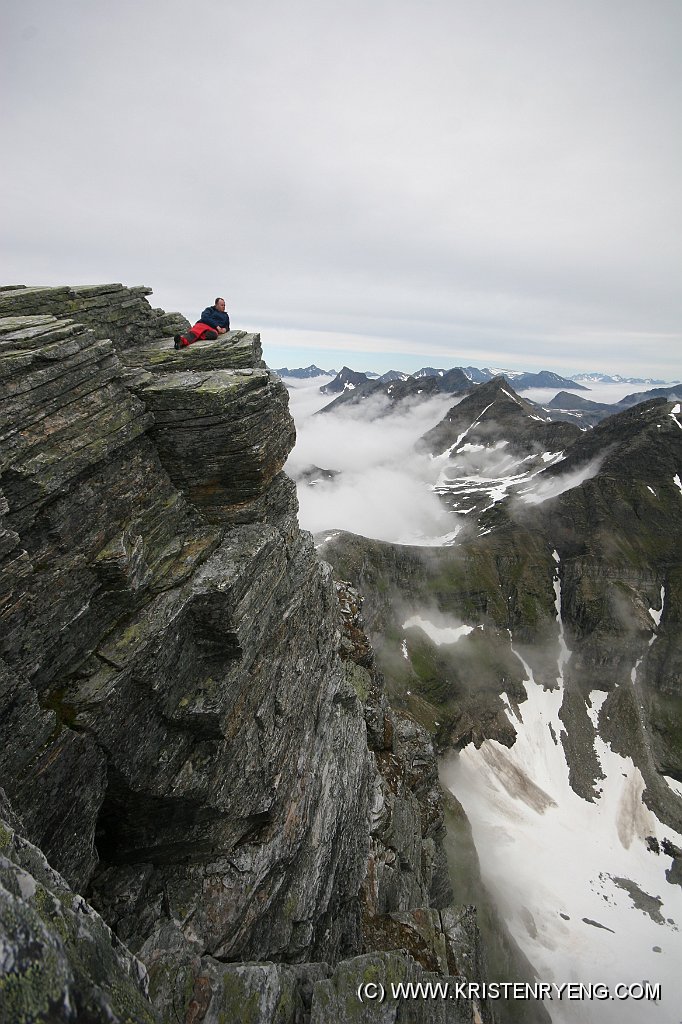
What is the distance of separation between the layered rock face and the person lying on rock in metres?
1.13

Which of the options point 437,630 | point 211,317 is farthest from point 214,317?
point 437,630

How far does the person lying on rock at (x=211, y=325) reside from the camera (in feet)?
84.4

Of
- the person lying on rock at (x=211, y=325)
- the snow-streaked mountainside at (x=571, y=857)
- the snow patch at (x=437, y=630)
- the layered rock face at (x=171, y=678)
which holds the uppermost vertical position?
the person lying on rock at (x=211, y=325)

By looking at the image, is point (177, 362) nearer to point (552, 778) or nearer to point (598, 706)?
point (552, 778)

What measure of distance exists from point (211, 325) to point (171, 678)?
1984cm

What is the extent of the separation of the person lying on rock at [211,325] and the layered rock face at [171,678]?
3.69 feet

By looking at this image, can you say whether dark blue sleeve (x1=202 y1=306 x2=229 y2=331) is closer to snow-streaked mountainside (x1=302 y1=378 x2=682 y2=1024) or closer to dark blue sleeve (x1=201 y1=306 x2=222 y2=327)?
dark blue sleeve (x1=201 y1=306 x2=222 y2=327)

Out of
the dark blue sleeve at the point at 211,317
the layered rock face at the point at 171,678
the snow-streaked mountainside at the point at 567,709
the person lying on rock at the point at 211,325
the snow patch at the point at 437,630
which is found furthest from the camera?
the snow patch at the point at 437,630

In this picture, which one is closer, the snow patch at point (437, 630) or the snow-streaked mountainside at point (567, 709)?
the snow-streaked mountainside at point (567, 709)

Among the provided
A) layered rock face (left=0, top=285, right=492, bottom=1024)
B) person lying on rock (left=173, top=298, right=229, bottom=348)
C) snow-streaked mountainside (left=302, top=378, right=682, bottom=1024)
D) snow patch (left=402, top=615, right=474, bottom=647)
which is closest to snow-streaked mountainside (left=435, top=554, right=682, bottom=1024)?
snow-streaked mountainside (left=302, top=378, right=682, bottom=1024)

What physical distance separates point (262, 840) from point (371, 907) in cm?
1450

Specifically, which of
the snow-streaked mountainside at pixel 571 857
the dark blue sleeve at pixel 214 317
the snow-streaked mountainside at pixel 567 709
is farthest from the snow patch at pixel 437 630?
the dark blue sleeve at pixel 214 317

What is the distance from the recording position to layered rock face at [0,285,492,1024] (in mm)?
15375

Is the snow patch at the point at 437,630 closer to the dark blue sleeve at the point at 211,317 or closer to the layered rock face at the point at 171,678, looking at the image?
the layered rock face at the point at 171,678
